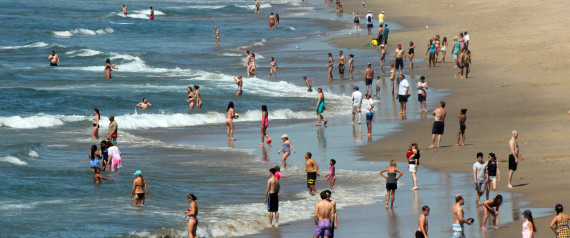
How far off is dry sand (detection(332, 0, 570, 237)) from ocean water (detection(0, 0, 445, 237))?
1.86m

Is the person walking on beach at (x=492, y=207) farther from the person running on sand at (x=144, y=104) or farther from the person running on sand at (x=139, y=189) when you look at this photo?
the person running on sand at (x=144, y=104)

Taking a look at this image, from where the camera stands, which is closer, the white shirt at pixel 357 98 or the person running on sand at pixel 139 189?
the person running on sand at pixel 139 189

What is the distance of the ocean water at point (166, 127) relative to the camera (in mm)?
16188

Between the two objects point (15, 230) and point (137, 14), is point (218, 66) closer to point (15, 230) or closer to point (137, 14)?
point (15, 230)

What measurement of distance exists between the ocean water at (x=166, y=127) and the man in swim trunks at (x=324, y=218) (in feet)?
7.42

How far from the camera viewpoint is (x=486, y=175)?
15.5 m

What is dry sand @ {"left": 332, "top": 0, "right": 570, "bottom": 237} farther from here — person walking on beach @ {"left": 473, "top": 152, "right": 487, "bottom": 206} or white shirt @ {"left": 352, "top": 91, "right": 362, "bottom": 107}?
white shirt @ {"left": 352, "top": 91, "right": 362, "bottom": 107}

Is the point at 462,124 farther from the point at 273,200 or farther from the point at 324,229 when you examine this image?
the point at 324,229

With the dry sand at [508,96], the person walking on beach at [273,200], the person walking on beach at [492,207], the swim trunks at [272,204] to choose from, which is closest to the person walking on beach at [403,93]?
the dry sand at [508,96]

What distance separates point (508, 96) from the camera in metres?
27.0

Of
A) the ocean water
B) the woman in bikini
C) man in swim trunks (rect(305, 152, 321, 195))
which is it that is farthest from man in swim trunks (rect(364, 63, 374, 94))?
man in swim trunks (rect(305, 152, 321, 195))

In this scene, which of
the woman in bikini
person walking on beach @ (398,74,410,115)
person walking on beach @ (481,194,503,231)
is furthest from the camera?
person walking on beach @ (398,74,410,115)

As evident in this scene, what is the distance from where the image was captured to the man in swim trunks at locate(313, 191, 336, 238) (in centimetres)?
1287

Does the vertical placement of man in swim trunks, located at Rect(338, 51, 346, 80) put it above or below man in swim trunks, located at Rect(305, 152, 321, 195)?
above
